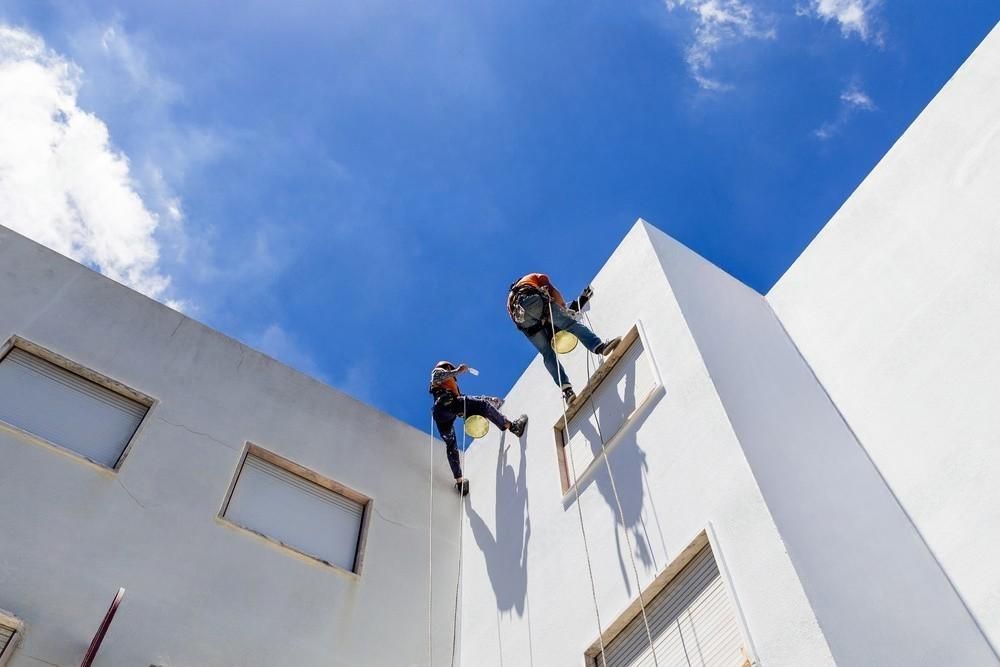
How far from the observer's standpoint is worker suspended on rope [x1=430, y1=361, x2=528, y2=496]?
9062mm

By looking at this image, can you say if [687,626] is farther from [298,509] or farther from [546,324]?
[298,509]

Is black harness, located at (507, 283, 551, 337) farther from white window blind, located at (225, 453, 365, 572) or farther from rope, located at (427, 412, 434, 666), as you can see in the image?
white window blind, located at (225, 453, 365, 572)

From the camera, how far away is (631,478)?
6348 mm

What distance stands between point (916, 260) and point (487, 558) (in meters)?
4.41

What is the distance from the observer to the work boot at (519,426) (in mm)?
8477

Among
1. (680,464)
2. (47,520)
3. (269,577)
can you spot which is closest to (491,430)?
(269,577)

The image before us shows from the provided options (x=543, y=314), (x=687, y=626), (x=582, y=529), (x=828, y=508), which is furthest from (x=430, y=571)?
(x=828, y=508)

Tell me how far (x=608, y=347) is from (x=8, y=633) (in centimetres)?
481

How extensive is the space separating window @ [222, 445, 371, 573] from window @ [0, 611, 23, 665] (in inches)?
76.3

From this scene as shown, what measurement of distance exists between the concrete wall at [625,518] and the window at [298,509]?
A: 1.17 meters

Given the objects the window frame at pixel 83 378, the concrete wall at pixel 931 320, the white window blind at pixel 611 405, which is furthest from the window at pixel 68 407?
the concrete wall at pixel 931 320

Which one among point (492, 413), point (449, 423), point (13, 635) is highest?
point (449, 423)

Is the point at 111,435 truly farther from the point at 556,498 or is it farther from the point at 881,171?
the point at 881,171

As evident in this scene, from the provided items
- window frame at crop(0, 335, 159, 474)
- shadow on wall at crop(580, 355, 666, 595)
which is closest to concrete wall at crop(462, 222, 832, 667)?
shadow on wall at crop(580, 355, 666, 595)
